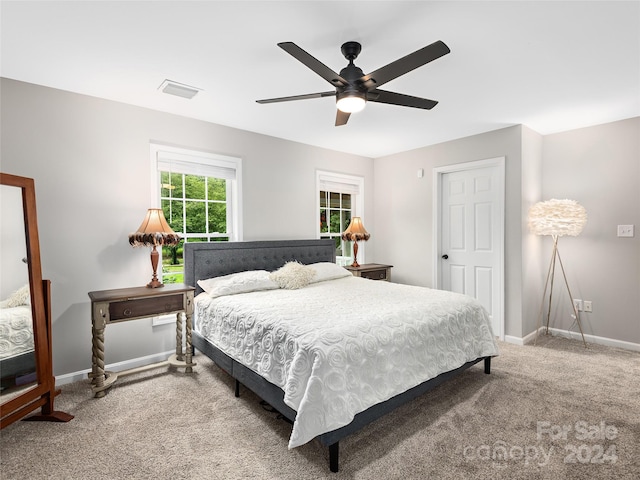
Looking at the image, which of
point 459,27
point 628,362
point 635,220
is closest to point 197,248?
point 459,27

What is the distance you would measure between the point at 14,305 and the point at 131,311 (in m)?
0.73

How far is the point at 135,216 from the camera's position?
10.4ft

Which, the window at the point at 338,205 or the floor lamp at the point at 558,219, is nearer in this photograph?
the floor lamp at the point at 558,219

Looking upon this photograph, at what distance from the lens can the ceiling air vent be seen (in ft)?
8.86

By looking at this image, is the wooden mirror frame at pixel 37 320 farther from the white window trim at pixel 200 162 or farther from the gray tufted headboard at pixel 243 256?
the gray tufted headboard at pixel 243 256

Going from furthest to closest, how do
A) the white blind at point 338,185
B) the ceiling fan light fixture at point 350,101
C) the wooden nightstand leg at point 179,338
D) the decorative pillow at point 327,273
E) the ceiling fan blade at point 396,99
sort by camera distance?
the white blind at point 338,185, the decorative pillow at point 327,273, the wooden nightstand leg at point 179,338, the ceiling fan blade at point 396,99, the ceiling fan light fixture at point 350,101

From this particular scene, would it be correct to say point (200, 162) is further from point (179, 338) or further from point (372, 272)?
point (372, 272)

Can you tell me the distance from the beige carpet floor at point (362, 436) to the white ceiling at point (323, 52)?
97.7 inches

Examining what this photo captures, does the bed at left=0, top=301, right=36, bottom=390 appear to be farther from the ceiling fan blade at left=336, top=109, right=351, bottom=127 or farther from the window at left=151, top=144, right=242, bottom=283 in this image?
the ceiling fan blade at left=336, top=109, right=351, bottom=127

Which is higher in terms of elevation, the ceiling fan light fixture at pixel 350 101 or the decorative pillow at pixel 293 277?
the ceiling fan light fixture at pixel 350 101

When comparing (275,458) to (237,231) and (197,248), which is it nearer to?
(197,248)

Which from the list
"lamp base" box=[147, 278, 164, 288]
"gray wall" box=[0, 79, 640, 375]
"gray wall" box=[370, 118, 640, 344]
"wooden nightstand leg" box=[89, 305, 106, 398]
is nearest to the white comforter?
"lamp base" box=[147, 278, 164, 288]

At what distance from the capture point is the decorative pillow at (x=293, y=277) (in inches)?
130

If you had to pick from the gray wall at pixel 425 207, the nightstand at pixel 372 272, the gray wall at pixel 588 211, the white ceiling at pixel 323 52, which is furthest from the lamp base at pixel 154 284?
the gray wall at pixel 588 211
